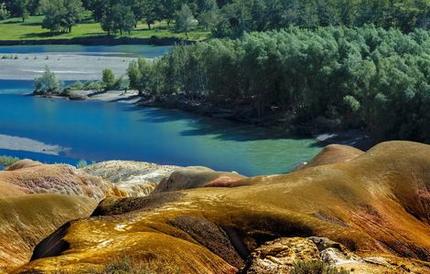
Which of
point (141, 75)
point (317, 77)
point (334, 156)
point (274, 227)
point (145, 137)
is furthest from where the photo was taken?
point (141, 75)

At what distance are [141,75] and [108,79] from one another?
12737 mm

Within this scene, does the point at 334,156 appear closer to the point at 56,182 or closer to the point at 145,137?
the point at 56,182

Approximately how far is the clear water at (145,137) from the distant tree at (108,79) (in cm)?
1317

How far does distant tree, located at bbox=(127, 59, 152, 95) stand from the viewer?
171 meters

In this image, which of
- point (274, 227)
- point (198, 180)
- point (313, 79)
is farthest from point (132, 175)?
point (313, 79)

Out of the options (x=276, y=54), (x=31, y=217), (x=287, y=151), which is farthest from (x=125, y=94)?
(x=31, y=217)

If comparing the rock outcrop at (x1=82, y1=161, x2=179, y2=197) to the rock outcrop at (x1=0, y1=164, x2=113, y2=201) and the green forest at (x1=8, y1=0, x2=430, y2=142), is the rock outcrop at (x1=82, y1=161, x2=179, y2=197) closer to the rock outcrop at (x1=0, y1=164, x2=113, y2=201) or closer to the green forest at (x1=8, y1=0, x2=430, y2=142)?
the rock outcrop at (x1=0, y1=164, x2=113, y2=201)

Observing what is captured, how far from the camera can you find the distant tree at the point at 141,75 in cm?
17062

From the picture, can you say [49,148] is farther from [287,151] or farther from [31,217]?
[31,217]

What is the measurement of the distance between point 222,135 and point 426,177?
79624 millimetres

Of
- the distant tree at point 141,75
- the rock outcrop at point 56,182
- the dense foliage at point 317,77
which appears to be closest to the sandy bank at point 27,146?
the dense foliage at point 317,77

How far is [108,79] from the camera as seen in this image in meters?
180

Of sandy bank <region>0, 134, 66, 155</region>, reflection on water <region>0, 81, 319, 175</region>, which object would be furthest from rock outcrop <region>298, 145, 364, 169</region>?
sandy bank <region>0, 134, 66, 155</region>

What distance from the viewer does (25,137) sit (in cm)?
13062
